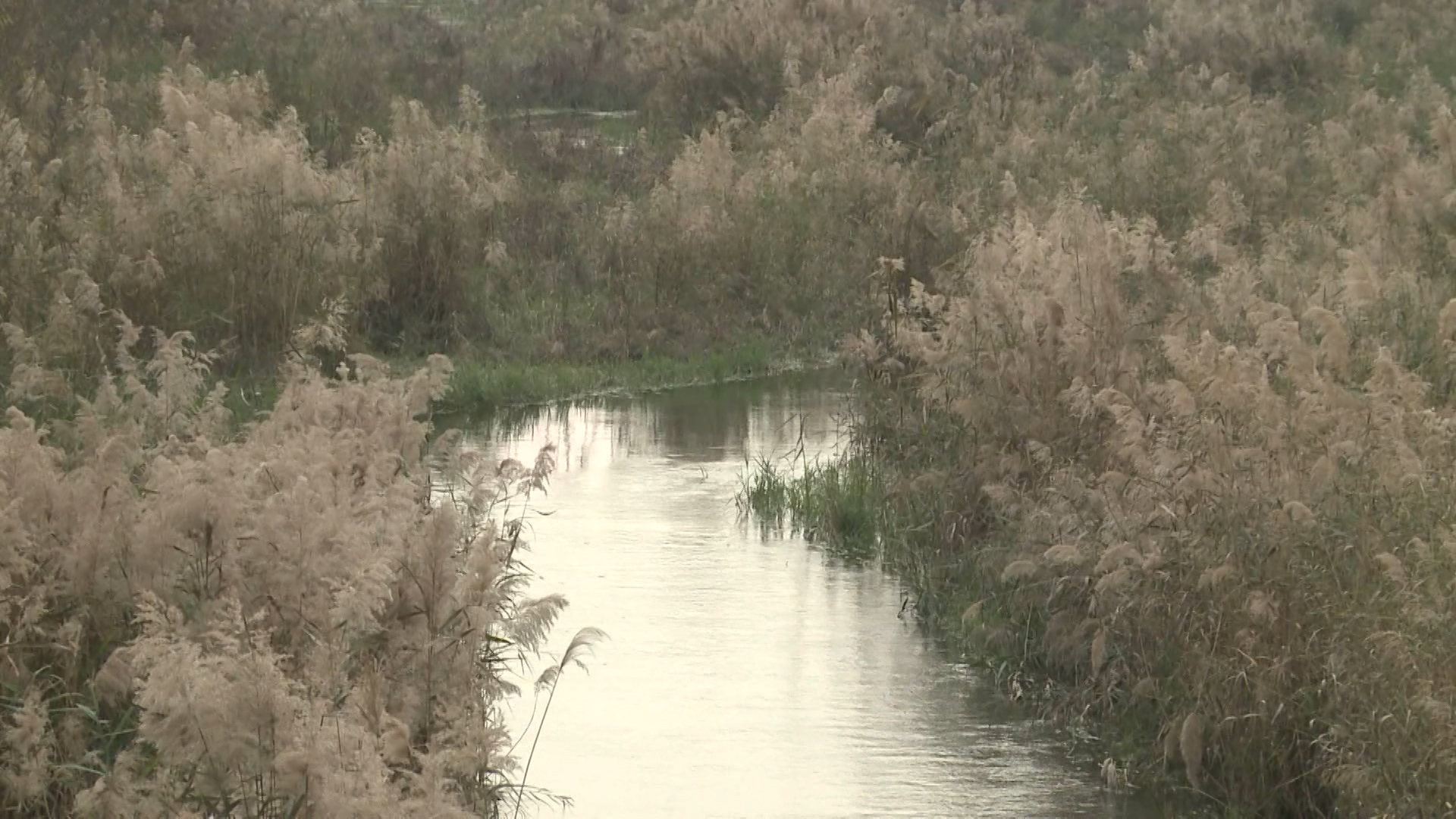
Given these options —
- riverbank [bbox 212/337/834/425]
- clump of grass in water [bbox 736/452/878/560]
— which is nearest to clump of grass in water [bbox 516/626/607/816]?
Answer: clump of grass in water [bbox 736/452/878/560]

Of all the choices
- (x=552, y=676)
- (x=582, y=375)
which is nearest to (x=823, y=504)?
(x=582, y=375)

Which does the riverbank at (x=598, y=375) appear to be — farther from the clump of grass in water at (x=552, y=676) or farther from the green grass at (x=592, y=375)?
the clump of grass in water at (x=552, y=676)

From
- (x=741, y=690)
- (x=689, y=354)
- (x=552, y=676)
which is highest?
(x=689, y=354)

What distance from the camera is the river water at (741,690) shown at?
25.2ft

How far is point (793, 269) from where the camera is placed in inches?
731

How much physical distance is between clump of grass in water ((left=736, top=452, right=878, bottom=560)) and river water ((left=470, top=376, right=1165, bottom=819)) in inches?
6.8

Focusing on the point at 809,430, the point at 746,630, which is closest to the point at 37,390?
the point at 746,630

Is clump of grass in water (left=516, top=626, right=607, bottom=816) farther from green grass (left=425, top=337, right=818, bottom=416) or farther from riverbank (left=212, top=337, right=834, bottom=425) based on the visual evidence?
green grass (left=425, top=337, right=818, bottom=416)

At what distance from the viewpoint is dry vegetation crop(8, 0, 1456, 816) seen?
623 centimetres

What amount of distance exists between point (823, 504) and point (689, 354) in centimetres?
553

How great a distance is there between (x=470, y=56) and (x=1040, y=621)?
21.1 m

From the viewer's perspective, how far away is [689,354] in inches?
679

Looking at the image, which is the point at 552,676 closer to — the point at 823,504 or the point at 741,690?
the point at 741,690

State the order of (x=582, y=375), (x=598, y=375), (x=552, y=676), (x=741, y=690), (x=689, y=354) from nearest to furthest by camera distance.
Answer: (x=552, y=676) < (x=741, y=690) < (x=582, y=375) < (x=598, y=375) < (x=689, y=354)
